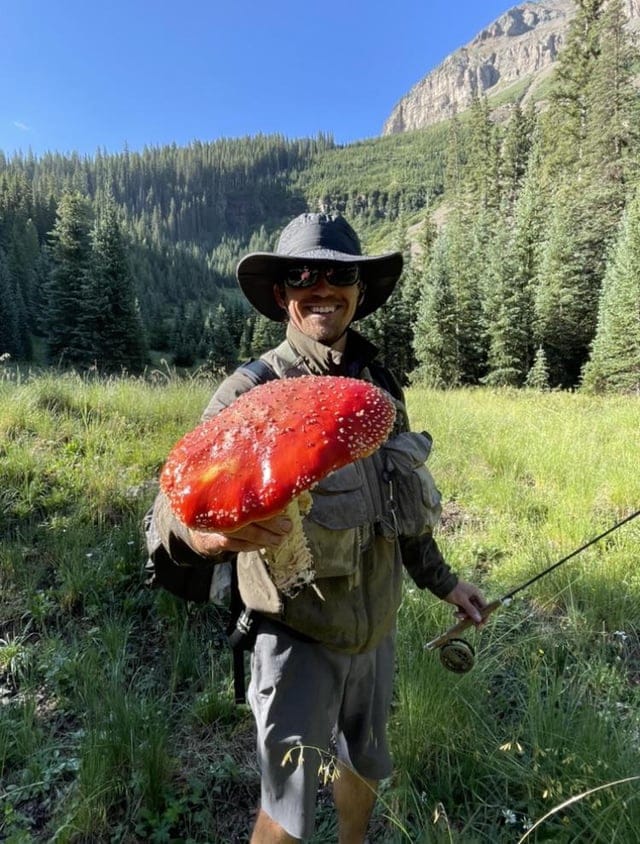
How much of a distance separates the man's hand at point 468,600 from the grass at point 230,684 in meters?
0.53

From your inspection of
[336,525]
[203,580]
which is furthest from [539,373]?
[203,580]

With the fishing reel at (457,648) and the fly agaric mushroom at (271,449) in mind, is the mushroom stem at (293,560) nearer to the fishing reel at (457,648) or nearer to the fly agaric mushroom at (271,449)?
the fly agaric mushroom at (271,449)

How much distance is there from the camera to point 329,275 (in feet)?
5.65

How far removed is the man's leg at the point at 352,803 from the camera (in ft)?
6.12

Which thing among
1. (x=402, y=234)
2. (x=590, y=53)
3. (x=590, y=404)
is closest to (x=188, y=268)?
(x=402, y=234)

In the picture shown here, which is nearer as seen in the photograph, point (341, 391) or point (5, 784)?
point (341, 391)

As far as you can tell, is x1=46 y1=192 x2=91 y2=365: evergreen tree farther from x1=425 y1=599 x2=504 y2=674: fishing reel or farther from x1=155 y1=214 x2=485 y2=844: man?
x1=425 y1=599 x2=504 y2=674: fishing reel

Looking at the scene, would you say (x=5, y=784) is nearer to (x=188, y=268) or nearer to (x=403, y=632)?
(x=403, y=632)

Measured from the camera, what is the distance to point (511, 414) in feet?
30.8

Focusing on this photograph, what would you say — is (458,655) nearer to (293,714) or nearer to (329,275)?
(293,714)

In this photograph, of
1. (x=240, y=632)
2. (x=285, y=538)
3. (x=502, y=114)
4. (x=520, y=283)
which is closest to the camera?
(x=285, y=538)

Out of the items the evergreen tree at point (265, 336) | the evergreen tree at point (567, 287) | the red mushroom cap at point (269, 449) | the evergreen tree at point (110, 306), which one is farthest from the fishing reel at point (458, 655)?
the evergreen tree at point (265, 336)

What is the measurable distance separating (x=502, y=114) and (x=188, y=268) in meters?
135

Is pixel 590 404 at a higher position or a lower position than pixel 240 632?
lower
